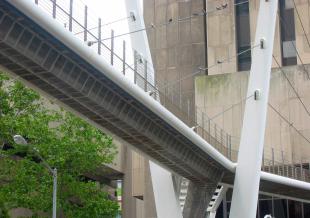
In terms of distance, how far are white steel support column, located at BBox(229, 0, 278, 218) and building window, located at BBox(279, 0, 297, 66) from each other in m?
18.6

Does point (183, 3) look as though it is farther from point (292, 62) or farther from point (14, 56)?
point (14, 56)

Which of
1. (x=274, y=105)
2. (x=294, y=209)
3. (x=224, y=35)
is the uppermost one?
(x=224, y=35)

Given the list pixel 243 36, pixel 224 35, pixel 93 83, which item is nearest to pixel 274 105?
pixel 243 36

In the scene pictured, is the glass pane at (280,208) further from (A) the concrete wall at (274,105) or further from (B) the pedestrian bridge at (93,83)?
(B) the pedestrian bridge at (93,83)

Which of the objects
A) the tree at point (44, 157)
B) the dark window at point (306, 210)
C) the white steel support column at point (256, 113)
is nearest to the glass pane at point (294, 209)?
the dark window at point (306, 210)

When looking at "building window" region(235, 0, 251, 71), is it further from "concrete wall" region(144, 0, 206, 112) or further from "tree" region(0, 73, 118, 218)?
"tree" region(0, 73, 118, 218)

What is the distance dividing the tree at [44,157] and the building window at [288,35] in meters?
20.6

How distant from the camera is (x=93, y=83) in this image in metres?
22.8

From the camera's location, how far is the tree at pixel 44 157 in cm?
3334

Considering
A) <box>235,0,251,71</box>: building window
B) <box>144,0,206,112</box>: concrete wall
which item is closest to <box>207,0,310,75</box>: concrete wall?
<box>235,0,251,71</box>: building window

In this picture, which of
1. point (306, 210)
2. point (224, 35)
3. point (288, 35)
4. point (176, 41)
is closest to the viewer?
point (306, 210)

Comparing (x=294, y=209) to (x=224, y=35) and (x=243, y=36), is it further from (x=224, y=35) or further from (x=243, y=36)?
(x=224, y=35)

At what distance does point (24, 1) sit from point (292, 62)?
38.0 meters

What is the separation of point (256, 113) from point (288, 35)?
20.7 metres
